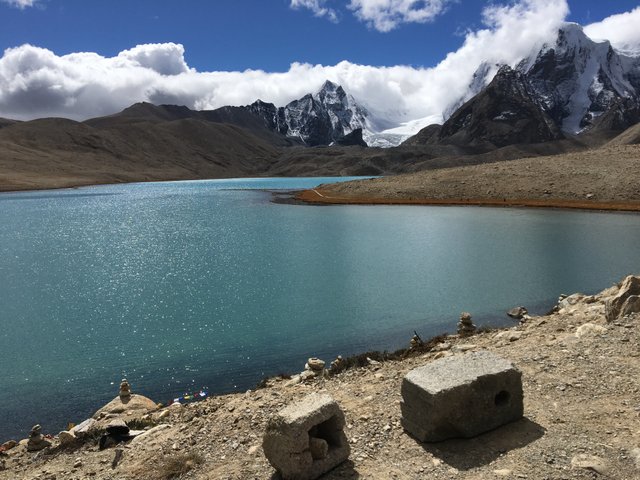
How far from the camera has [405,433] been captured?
8227mm

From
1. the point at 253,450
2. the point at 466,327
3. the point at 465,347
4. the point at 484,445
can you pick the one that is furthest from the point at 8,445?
the point at 466,327

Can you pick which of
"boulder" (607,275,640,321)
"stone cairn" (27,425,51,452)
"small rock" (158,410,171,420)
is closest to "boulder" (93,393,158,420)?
"small rock" (158,410,171,420)

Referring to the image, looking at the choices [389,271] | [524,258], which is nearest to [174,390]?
[389,271]

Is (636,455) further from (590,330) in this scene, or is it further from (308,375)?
(308,375)

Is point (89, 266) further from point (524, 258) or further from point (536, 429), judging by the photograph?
point (536, 429)

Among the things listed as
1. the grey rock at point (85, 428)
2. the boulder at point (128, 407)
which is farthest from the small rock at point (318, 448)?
the boulder at point (128, 407)

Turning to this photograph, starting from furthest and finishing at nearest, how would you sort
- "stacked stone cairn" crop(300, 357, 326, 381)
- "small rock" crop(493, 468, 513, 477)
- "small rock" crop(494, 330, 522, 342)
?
"small rock" crop(494, 330, 522, 342)
"stacked stone cairn" crop(300, 357, 326, 381)
"small rock" crop(493, 468, 513, 477)

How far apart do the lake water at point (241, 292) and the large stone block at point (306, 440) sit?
7041 mm

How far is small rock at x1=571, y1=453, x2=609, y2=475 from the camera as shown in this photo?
22.2 feet

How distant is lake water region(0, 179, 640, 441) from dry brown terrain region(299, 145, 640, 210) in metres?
13.5

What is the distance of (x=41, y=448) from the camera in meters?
10.4

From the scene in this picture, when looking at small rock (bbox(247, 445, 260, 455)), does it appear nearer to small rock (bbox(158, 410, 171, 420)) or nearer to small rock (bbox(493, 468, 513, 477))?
small rock (bbox(158, 410, 171, 420))

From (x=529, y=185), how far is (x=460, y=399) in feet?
226

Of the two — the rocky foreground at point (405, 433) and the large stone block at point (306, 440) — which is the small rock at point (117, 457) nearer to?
the rocky foreground at point (405, 433)
